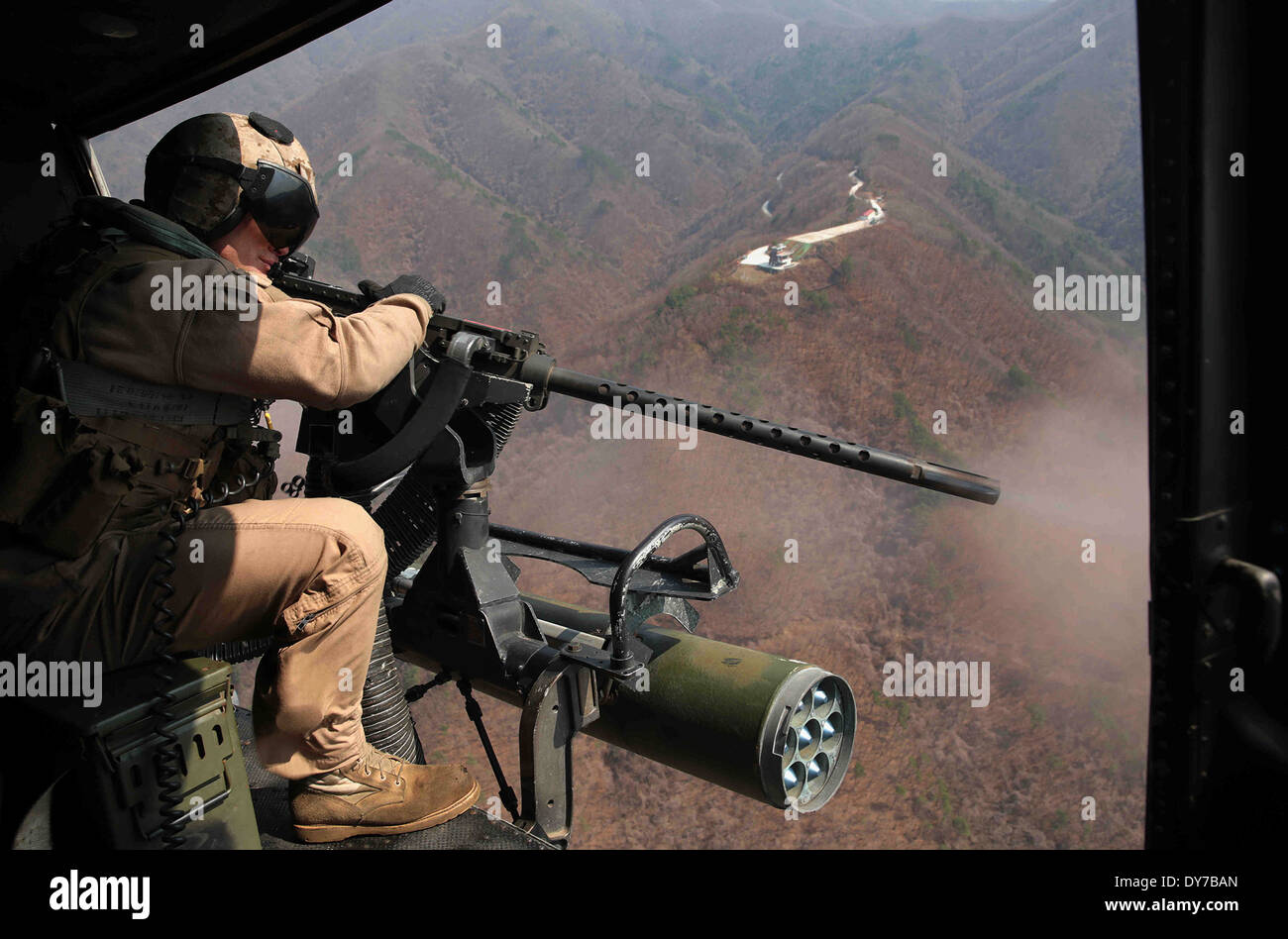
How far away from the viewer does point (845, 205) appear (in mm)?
29359

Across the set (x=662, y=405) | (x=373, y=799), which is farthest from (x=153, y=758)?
(x=662, y=405)

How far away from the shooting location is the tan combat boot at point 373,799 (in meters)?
2.63

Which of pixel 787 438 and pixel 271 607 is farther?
pixel 787 438

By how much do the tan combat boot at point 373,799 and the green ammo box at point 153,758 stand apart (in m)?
0.21

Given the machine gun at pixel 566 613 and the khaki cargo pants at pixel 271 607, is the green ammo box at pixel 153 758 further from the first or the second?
the machine gun at pixel 566 613

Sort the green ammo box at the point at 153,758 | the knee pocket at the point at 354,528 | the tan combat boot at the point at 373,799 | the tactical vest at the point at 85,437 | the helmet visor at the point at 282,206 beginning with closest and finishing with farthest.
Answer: the green ammo box at the point at 153,758, the tactical vest at the point at 85,437, the knee pocket at the point at 354,528, the tan combat boot at the point at 373,799, the helmet visor at the point at 282,206

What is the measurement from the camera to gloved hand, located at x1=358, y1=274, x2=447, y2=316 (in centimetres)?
309

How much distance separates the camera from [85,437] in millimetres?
2270

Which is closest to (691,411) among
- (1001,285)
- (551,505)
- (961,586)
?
(961,586)

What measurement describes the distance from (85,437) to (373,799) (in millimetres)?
1414

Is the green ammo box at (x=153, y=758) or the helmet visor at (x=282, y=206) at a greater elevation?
the helmet visor at (x=282, y=206)

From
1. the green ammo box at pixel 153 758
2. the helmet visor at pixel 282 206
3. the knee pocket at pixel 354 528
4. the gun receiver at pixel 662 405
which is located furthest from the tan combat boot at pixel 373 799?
the helmet visor at pixel 282 206

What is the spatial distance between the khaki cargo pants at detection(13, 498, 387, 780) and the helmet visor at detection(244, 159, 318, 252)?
1048 millimetres

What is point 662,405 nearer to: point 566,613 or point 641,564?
point 641,564
